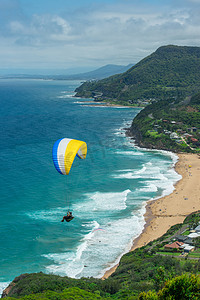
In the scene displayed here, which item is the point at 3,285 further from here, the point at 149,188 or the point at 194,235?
the point at 149,188

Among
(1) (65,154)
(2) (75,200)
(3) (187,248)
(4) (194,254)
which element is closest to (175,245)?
(3) (187,248)

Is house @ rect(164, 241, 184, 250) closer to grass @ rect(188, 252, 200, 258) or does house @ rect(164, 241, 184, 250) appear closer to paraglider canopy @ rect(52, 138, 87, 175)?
grass @ rect(188, 252, 200, 258)

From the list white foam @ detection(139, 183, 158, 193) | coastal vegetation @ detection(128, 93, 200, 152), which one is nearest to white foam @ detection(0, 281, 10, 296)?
white foam @ detection(139, 183, 158, 193)

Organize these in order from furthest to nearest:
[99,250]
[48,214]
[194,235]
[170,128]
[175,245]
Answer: [170,128] → [48,214] → [99,250] → [194,235] → [175,245]

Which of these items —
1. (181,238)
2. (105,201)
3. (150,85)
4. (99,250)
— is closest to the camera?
(181,238)

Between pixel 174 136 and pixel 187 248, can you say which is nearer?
pixel 187 248

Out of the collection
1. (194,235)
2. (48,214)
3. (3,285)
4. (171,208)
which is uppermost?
(194,235)

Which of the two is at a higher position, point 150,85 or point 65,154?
point 150,85
